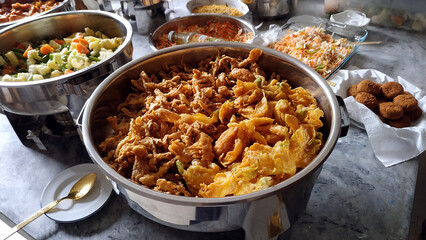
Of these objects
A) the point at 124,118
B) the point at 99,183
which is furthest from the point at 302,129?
the point at 99,183

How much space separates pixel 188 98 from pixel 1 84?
3.04ft

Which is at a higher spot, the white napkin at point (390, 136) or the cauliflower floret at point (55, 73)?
the cauliflower floret at point (55, 73)

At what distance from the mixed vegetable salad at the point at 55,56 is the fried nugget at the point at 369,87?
65.3 inches

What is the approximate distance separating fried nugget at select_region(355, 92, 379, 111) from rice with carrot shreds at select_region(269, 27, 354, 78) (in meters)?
0.33

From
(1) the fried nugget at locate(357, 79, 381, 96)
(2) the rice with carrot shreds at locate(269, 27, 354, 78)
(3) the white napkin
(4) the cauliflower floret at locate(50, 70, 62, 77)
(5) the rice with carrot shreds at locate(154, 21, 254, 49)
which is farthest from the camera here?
(5) the rice with carrot shreds at locate(154, 21, 254, 49)

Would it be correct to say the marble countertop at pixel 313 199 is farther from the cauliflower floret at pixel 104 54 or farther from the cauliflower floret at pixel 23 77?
the cauliflower floret at pixel 104 54

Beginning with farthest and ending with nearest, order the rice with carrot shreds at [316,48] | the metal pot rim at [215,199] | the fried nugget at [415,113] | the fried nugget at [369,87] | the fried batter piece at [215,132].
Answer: the rice with carrot shreds at [316,48] < the fried nugget at [369,87] < the fried nugget at [415,113] < the fried batter piece at [215,132] < the metal pot rim at [215,199]

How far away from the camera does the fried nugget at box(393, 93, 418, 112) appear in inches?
71.3

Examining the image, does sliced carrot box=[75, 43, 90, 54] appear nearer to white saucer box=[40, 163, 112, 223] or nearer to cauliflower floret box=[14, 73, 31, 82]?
cauliflower floret box=[14, 73, 31, 82]

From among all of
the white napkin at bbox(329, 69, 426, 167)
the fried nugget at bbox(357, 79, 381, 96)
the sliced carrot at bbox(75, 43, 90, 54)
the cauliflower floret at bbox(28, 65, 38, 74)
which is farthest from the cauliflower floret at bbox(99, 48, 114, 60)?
the fried nugget at bbox(357, 79, 381, 96)

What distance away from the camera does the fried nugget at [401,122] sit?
1.78m

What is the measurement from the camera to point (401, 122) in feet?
5.86

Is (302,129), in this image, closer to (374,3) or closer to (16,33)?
(16,33)

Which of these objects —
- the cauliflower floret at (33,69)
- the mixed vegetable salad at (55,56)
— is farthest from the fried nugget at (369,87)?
the cauliflower floret at (33,69)
